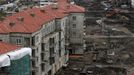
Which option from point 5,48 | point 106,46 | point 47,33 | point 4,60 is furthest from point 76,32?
point 4,60

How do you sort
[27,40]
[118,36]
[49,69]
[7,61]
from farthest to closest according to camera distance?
[118,36], [49,69], [27,40], [7,61]

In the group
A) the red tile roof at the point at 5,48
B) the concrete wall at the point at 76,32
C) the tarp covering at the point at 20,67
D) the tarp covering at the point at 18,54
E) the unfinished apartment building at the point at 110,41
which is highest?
the red tile roof at the point at 5,48

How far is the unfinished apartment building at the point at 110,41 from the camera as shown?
238 ft

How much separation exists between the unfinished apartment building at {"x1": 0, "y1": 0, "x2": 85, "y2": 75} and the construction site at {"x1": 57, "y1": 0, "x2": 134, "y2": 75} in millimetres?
3208

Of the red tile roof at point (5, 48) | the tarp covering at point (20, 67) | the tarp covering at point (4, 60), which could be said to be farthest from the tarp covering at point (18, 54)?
the tarp covering at point (4, 60)

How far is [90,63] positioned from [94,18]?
63.6 metres

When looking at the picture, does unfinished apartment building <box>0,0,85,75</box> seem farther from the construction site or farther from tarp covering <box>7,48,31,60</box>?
tarp covering <box>7,48,31,60</box>

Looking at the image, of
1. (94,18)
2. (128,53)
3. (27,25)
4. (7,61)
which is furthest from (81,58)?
(94,18)

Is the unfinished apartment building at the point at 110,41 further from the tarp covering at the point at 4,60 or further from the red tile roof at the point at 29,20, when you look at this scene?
the tarp covering at the point at 4,60


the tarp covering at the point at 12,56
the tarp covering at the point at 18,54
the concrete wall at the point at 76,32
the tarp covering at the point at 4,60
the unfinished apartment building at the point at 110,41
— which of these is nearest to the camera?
the tarp covering at the point at 4,60

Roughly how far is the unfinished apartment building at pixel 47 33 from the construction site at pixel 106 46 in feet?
10.5

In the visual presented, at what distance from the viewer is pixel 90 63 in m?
75.8

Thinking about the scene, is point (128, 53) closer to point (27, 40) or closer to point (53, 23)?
point (53, 23)

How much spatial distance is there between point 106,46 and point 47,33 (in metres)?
28.9
